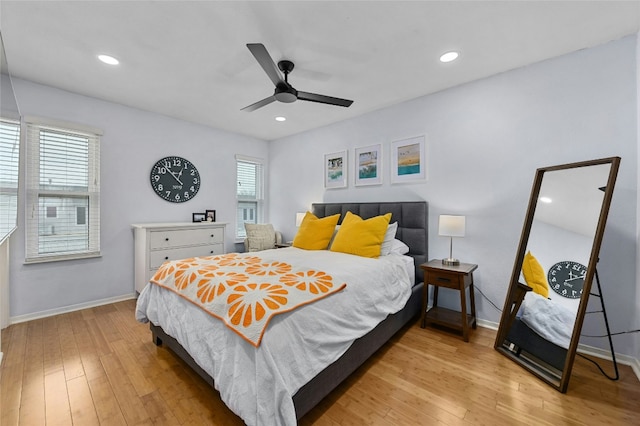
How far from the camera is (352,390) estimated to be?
172 centimetres

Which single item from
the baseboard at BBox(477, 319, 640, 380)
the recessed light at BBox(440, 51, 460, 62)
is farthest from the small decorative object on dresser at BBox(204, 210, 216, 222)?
the baseboard at BBox(477, 319, 640, 380)

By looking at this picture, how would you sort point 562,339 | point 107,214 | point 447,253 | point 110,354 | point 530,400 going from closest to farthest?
point 530,400, point 562,339, point 110,354, point 447,253, point 107,214

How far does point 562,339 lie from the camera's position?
186cm

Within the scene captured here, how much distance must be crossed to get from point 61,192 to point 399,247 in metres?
3.98

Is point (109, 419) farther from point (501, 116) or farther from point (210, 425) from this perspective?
point (501, 116)

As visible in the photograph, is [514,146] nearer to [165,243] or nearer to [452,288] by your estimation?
[452,288]

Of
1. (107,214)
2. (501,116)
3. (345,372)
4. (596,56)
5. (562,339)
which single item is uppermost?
(596,56)

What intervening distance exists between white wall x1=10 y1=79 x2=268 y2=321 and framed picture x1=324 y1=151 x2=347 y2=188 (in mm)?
1840

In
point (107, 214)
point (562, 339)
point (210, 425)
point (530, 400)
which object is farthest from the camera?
point (107, 214)

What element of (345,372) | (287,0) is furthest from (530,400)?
(287,0)

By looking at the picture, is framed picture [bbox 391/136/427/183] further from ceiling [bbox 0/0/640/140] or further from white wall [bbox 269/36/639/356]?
ceiling [bbox 0/0/640/140]

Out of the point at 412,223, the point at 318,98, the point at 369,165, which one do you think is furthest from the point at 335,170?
the point at 318,98

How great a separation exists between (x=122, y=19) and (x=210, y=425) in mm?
2758

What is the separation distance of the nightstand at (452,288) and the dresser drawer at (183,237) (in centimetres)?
296
